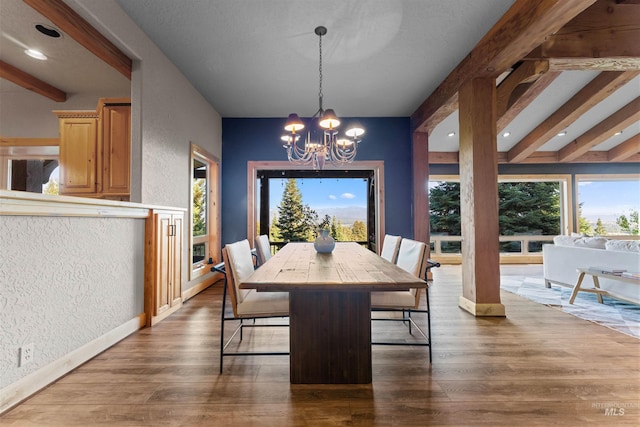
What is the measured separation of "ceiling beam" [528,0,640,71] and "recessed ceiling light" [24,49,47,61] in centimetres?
505

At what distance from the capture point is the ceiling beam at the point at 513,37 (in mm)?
2135

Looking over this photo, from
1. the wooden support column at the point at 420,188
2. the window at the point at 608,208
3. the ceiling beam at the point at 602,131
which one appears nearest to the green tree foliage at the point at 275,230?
the wooden support column at the point at 420,188

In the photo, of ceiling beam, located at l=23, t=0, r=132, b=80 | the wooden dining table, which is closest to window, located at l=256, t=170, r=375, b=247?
ceiling beam, located at l=23, t=0, r=132, b=80

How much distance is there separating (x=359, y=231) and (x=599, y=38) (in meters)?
5.50

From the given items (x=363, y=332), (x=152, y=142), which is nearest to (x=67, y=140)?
(x=152, y=142)

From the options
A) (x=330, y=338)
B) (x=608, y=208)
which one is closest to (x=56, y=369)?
(x=330, y=338)

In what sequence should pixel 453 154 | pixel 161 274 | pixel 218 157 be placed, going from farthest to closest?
1. pixel 453 154
2. pixel 218 157
3. pixel 161 274

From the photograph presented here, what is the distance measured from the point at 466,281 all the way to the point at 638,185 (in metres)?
7.26

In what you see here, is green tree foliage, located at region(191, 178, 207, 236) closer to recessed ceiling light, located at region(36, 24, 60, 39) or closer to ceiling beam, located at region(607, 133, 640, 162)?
Answer: recessed ceiling light, located at region(36, 24, 60, 39)

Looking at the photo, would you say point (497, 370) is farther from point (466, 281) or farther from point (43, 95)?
point (43, 95)

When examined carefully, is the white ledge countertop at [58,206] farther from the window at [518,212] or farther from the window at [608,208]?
the window at [608,208]

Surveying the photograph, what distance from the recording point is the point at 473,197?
313cm

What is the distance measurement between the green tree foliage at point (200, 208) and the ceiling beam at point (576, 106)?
5.99 m

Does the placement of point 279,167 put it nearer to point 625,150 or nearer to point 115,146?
point 115,146
